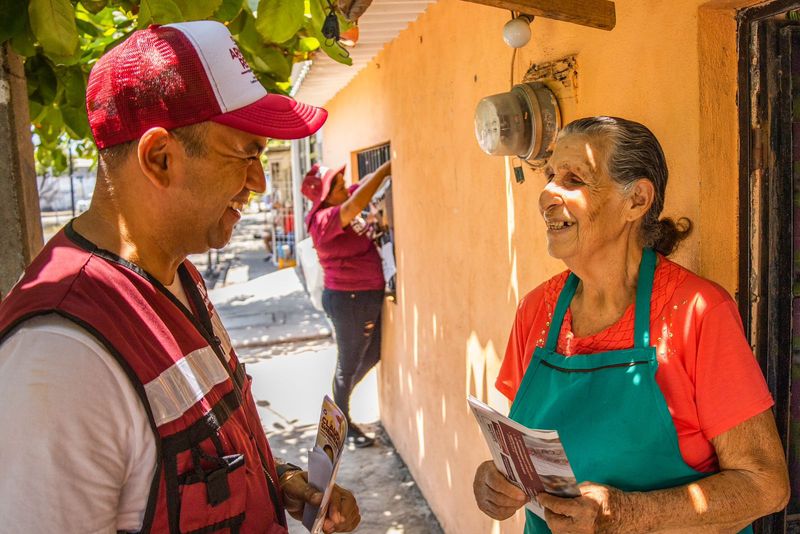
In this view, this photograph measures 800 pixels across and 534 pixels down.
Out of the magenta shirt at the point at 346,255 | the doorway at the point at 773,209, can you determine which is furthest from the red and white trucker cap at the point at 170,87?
the magenta shirt at the point at 346,255

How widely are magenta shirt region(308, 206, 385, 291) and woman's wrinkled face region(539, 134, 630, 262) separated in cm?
376

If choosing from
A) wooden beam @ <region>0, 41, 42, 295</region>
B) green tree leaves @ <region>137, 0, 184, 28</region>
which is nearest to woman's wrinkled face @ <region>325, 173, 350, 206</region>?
wooden beam @ <region>0, 41, 42, 295</region>

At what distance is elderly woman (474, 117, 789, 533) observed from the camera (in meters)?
1.57

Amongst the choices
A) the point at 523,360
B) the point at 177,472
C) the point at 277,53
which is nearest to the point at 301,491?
the point at 177,472

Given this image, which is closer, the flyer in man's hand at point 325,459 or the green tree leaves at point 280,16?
the flyer in man's hand at point 325,459

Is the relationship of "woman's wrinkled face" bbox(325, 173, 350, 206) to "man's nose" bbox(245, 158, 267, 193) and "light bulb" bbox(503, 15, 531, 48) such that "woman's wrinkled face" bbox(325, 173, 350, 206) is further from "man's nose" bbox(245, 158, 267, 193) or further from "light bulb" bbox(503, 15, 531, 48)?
"man's nose" bbox(245, 158, 267, 193)

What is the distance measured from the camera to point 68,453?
1.08 metres

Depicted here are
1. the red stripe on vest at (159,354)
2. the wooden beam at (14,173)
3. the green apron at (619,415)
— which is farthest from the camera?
the wooden beam at (14,173)

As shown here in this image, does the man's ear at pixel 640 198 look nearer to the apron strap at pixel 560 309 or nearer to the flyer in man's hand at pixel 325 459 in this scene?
the apron strap at pixel 560 309

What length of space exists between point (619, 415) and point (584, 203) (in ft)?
1.89

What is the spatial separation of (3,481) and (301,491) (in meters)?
0.86

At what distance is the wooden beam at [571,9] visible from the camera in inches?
74.5

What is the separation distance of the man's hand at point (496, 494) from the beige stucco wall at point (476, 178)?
32.3 inches

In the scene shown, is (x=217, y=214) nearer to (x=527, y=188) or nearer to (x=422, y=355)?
(x=527, y=188)
